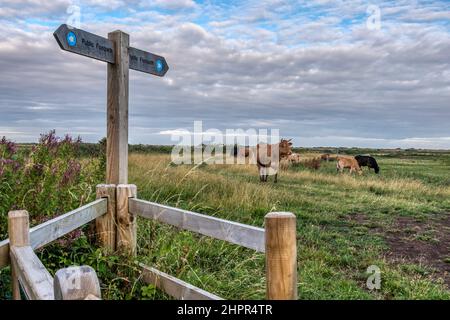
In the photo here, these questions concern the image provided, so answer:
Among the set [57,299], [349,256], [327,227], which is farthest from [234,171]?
[57,299]

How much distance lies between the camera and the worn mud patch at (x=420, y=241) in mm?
6742

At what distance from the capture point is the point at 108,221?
4539mm

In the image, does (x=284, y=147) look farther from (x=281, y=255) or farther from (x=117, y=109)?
(x=281, y=255)

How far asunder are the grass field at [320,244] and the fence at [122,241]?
452mm

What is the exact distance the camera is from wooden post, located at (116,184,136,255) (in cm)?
452

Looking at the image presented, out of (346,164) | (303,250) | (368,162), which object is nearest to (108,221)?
(303,250)

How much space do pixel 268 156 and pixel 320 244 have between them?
11.9 metres

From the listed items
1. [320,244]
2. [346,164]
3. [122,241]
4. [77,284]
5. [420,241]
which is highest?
[77,284]

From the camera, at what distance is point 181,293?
353cm

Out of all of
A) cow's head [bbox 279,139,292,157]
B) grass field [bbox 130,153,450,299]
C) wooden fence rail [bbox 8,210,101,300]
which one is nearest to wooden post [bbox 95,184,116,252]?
grass field [bbox 130,153,450,299]

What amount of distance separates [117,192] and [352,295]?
115 inches

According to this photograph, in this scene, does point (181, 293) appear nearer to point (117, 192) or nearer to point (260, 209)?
point (117, 192)

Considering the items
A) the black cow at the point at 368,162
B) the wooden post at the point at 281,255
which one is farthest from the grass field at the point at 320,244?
the black cow at the point at 368,162

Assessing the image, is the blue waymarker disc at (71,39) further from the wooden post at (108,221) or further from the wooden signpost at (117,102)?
the wooden post at (108,221)
